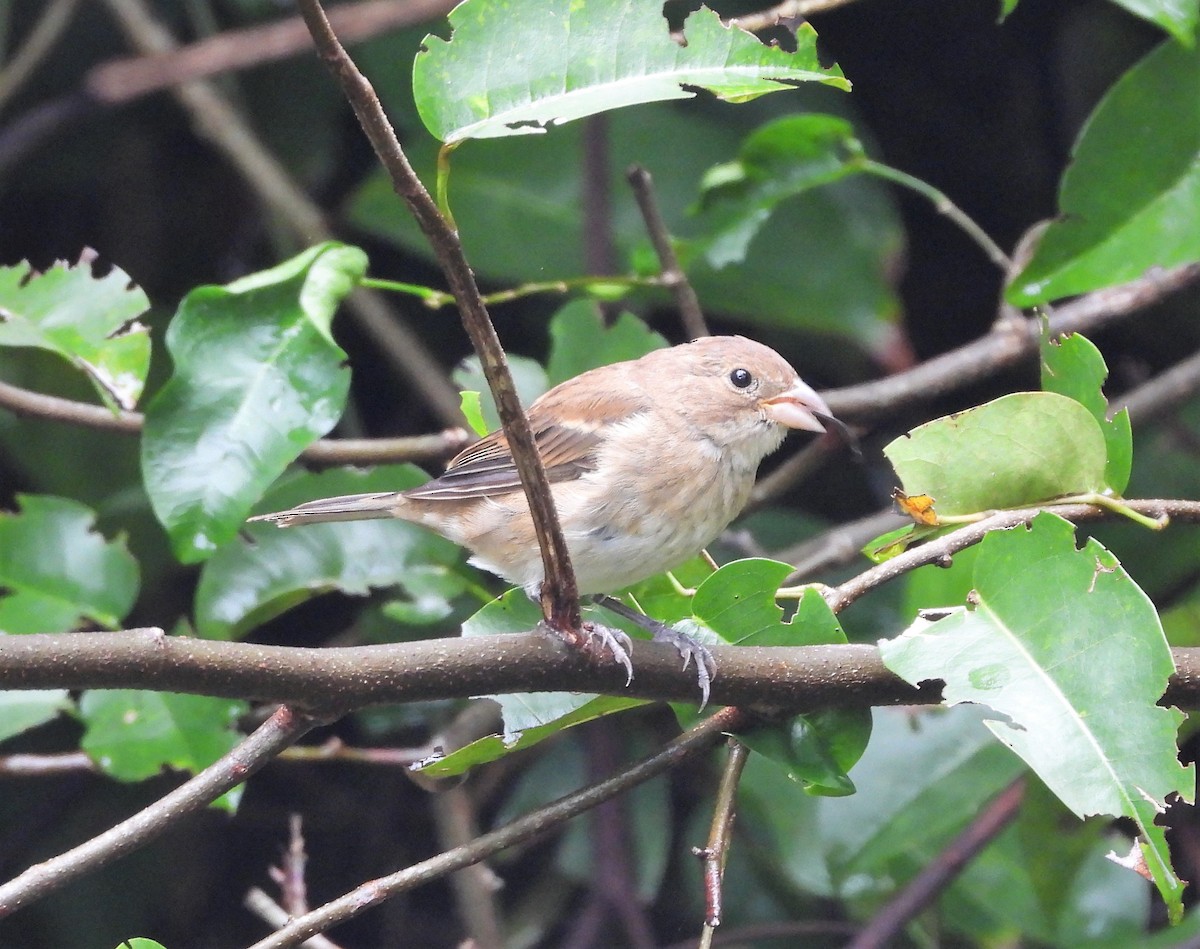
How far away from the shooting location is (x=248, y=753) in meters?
1.87

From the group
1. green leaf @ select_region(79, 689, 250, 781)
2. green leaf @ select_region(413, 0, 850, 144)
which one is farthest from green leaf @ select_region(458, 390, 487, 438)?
green leaf @ select_region(79, 689, 250, 781)

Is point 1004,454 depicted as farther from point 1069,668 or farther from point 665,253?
point 665,253

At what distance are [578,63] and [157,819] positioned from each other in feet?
3.86

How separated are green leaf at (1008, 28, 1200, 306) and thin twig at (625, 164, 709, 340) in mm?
738

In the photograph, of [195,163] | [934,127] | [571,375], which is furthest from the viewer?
[195,163]

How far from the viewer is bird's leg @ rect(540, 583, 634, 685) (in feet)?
Result: 6.02

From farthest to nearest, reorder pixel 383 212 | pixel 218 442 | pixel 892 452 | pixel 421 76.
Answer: pixel 383 212 → pixel 218 442 → pixel 892 452 → pixel 421 76

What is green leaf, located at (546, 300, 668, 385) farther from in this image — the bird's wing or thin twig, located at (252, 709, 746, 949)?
thin twig, located at (252, 709, 746, 949)

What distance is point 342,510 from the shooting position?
2.78m

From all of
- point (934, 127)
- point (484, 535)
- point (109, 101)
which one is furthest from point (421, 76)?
point (934, 127)

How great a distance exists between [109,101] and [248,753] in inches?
108

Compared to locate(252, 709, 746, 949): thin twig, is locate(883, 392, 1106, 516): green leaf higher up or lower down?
higher up

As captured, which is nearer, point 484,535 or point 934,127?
point 484,535

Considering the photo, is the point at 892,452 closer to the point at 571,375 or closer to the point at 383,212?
the point at 571,375
